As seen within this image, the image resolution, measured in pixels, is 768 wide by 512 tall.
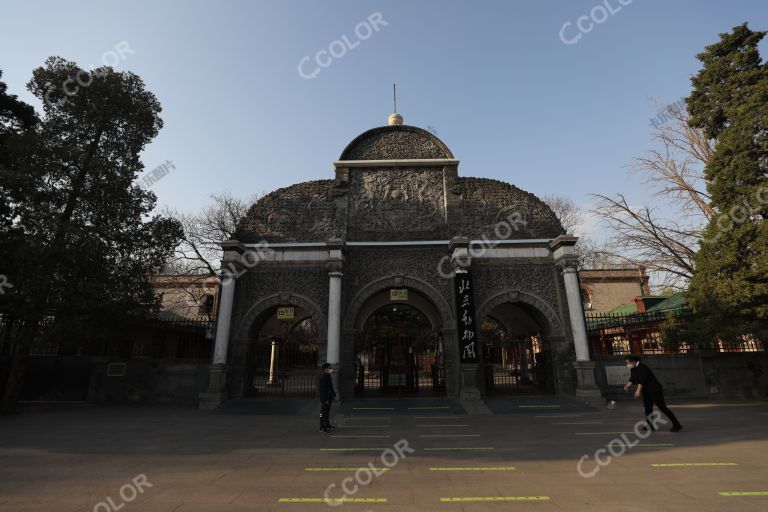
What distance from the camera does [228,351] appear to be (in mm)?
13641

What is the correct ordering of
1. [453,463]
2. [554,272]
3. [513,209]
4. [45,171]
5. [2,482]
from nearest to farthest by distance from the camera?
1. [2,482]
2. [453,463]
3. [45,171]
4. [554,272]
5. [513,209]

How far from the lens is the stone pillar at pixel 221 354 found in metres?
12.3

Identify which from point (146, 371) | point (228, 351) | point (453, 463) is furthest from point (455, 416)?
point (146, 371)

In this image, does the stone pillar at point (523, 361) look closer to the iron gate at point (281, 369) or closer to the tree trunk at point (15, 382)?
the iron gate at point (281, 369)

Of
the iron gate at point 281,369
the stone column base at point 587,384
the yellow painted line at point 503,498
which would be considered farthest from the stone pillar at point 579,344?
the yellow painted line at point 503,498

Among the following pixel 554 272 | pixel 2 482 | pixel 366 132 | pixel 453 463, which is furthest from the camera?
pixel 366 132

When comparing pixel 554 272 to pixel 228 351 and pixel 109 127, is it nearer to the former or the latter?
pixel 228 351

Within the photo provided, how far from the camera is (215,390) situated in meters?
12.5

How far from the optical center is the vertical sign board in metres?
12.9

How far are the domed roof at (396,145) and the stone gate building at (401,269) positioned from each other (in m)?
0.05

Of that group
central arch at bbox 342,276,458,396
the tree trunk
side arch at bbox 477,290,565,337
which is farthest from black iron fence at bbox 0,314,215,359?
side arch at bbox 477,290,565,337

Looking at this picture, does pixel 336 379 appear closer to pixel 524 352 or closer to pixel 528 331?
pixel 528 331

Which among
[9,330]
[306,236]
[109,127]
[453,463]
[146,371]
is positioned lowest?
[453,463]

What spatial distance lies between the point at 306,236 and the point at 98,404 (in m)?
9.13
